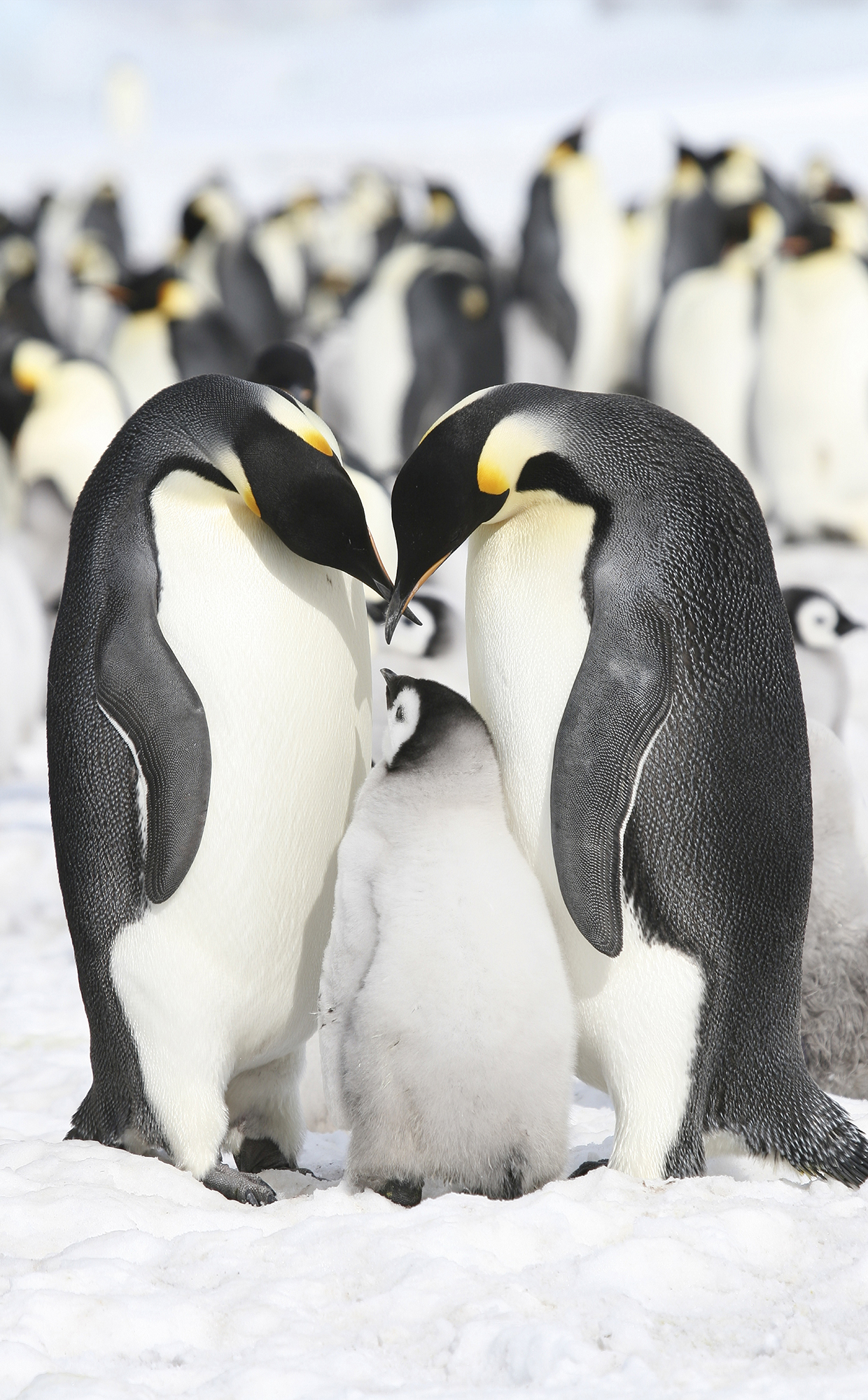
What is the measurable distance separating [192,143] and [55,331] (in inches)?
660

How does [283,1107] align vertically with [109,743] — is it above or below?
below

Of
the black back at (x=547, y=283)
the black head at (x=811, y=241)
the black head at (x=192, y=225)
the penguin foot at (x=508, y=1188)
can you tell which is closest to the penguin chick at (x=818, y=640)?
the penguin foot at (x=508, y=1188)

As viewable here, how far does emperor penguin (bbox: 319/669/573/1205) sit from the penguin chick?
280 centimetres

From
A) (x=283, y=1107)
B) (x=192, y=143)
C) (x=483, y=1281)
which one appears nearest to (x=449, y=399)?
(x=283, y=1107)

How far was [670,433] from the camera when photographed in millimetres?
2316

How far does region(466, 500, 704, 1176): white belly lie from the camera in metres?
2.25

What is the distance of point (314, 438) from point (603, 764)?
66 cm

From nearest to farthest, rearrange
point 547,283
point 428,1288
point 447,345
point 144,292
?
point 428,1288
point 144,292
point 447,345
point 547,283

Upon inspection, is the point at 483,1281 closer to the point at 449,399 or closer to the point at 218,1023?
the point at 218,1023

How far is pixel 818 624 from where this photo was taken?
191 inches

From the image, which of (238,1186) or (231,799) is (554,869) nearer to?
(231,799)

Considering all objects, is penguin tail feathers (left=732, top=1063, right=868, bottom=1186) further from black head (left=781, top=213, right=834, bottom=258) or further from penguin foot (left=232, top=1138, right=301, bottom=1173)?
black head (left=781, top=213, right=834, bottom=258)

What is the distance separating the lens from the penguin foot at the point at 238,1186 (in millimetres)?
2305

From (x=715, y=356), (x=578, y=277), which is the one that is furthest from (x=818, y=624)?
(x=578, y=277)
